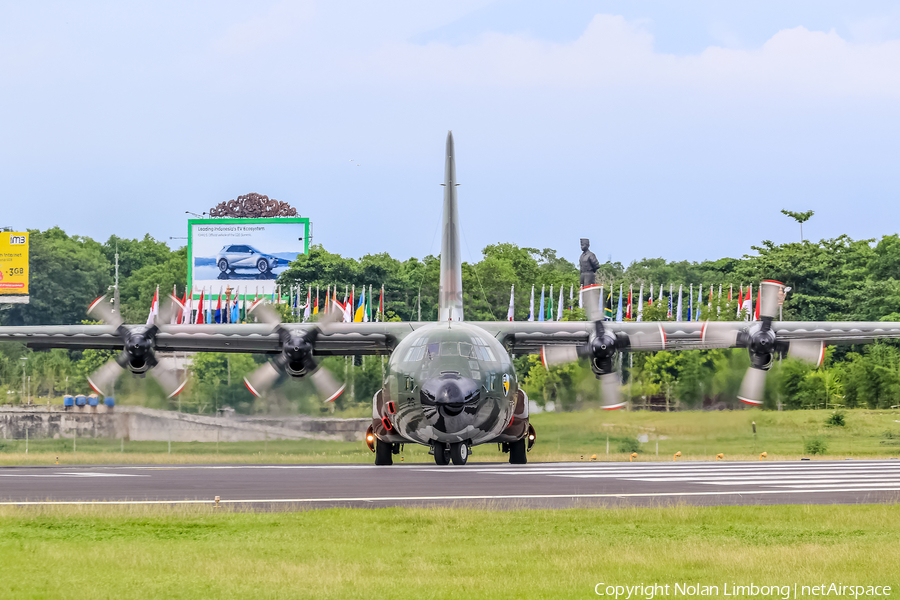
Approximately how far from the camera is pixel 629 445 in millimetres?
49719

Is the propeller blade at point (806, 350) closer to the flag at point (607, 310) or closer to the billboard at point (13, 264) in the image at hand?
the flag at point (607, 310)

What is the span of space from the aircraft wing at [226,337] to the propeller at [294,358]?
338mm

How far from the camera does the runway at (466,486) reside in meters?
22.4

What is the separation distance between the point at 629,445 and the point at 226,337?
21.0 m

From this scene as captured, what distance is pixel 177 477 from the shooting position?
1245 inches

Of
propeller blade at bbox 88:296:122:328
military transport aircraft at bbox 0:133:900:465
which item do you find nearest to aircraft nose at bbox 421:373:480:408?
military transport aircraft at bbox 0:133:900:465

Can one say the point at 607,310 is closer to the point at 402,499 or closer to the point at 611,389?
the point at 611,389

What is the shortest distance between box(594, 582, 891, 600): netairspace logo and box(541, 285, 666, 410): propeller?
70.4ft

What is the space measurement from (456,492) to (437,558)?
996cm

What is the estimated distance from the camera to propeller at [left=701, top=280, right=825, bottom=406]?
117 ft

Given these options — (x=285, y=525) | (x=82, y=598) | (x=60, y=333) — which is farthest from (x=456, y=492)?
(x=60, y=333)

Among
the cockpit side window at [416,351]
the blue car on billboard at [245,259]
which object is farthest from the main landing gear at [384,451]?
the blue car on billboard at [245,259]

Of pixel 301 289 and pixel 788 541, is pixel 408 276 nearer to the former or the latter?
pixel 301 289

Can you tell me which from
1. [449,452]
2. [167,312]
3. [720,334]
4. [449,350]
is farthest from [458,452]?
[167,312]
